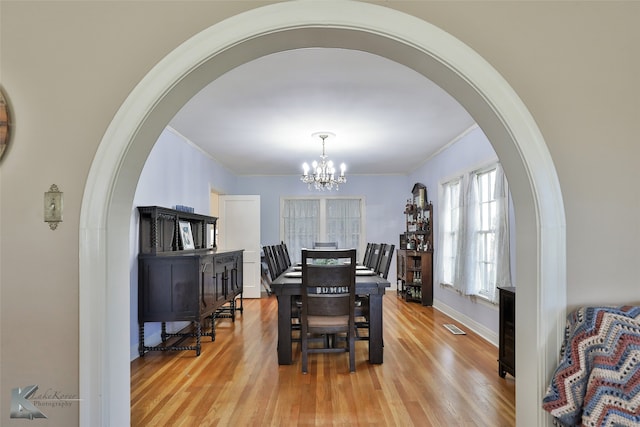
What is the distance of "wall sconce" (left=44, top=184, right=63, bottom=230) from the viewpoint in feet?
4.72

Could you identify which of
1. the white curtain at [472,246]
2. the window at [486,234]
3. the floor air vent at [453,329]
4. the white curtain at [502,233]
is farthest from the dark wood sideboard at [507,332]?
the white curtain at [472,246]

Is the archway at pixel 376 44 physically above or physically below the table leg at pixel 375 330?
above

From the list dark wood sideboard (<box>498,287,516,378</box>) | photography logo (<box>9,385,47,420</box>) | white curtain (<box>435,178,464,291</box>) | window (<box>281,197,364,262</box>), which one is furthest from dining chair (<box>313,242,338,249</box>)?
photography logo (<box>9,385,47,420</box>)

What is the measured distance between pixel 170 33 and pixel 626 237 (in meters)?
1.91

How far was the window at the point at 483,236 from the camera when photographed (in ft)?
12.5

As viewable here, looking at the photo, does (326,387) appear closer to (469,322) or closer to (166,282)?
(166,282)

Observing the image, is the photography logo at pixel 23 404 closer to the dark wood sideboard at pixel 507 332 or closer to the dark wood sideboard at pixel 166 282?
the dark wood sideboard at pixel 166 282

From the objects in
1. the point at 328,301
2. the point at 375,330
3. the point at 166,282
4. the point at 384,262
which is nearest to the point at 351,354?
the point at 375,330

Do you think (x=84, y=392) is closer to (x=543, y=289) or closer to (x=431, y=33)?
(x=543, y=289)

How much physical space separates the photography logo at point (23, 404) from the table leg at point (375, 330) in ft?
8.37

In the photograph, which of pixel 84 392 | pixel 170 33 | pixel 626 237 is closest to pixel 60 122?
pixel 170 33

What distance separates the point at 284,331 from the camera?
343 cm

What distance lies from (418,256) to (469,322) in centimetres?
204

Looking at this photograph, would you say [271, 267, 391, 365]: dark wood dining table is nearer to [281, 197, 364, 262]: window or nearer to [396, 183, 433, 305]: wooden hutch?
[396, 183, 433, 305]: wooden hutch
